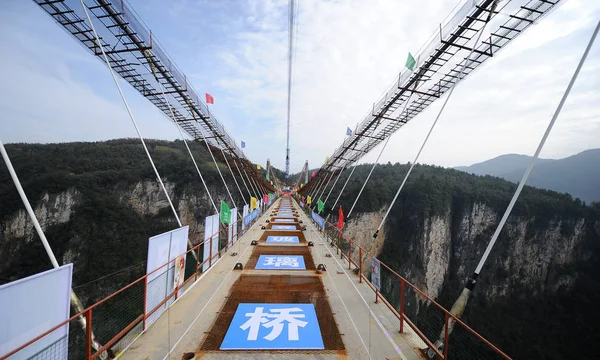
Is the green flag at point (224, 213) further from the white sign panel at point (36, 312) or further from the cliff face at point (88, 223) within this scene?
the cliff face at point (88, 223)

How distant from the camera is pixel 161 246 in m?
6.23

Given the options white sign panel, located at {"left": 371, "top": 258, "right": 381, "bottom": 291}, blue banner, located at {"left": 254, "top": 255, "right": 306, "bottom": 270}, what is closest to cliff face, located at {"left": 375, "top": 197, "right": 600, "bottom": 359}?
blue banner, located at {"left": 254, "top": 255, "right": 306, "bottom": 270}

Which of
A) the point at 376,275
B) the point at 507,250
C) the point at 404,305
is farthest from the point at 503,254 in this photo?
the point at 376,275

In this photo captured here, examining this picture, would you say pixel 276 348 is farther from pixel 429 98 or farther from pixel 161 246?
pixel 429 98

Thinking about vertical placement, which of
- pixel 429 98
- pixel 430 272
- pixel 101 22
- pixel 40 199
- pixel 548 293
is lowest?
pixel 548 293

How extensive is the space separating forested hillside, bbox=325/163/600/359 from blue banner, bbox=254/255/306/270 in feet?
127

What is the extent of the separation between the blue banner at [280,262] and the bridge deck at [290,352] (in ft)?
2.96

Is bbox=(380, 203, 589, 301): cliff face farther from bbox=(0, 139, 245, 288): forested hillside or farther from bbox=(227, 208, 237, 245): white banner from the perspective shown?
bbox=(227, 208, 237, 245): white banner

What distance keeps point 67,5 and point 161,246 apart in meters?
7.47

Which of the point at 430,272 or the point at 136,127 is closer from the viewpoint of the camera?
the point at 136,127

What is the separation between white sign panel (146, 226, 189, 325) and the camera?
19.2 feet

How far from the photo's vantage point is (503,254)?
6069 centimetres

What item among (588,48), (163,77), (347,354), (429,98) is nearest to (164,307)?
(347,354)

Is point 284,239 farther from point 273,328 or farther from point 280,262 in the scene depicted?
point 273,328
